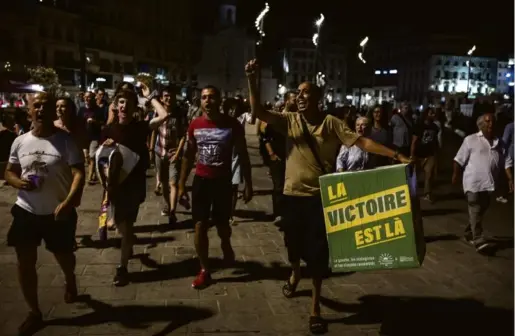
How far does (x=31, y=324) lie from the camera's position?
4605 millimetres

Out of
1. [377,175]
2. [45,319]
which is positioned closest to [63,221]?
[45,319]

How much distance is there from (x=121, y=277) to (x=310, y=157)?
234 cm

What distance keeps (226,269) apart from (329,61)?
116 m

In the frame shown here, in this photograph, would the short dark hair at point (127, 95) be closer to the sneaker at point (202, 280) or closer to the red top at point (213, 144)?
the red top at point (213, 144)

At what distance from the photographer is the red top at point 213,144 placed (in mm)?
5746

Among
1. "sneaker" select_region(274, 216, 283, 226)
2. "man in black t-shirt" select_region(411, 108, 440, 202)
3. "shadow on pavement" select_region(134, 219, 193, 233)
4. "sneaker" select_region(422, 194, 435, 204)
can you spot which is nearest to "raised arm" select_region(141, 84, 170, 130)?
"shadow on pavement" select_region(134, 219, 193, 233)

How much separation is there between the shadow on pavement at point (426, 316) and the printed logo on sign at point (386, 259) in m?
0.74

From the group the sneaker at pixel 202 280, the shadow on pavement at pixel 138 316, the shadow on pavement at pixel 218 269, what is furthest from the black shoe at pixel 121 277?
the sneaker at pixel 202 280

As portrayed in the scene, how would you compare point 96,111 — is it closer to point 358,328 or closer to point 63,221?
point 63,221

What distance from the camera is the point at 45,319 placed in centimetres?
485

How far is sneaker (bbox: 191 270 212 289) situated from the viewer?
5.73 m

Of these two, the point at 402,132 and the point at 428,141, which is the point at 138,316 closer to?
the point at 402,132

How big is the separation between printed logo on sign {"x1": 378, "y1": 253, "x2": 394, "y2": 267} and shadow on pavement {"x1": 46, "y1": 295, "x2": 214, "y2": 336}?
159cm

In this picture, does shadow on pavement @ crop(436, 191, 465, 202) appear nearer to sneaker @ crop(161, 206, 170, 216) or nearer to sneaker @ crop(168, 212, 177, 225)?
sneaker @ crop(161, 206, 170, 216)
